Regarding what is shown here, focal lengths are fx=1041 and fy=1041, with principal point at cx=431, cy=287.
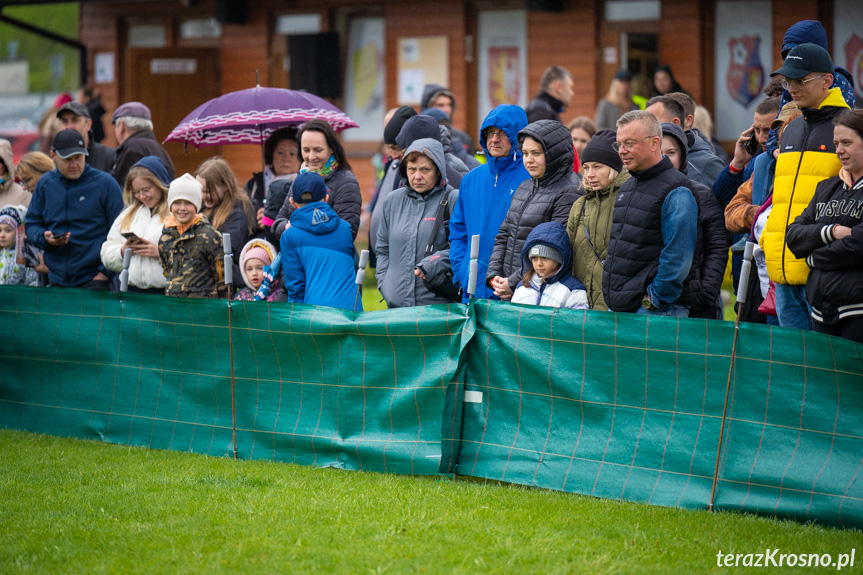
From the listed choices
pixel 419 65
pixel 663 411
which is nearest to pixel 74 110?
pixel 663 411

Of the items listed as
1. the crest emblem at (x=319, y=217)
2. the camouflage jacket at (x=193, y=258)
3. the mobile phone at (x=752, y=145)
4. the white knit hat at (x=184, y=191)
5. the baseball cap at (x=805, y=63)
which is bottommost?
the camouflage jacket at (x=193, y=258)

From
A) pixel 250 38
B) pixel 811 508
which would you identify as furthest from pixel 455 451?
pixel 250 38

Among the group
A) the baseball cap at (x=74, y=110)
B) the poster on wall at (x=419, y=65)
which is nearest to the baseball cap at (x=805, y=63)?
the baseball cap at (x=74, y=110)

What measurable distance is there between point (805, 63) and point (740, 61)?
9513 mm

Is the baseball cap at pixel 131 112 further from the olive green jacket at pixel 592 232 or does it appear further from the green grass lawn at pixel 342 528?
the olive green jacket at pixel 592 232

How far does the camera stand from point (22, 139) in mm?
23234

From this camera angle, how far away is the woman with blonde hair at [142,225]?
7.79 m

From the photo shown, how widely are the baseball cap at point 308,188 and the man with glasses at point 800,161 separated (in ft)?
10.1

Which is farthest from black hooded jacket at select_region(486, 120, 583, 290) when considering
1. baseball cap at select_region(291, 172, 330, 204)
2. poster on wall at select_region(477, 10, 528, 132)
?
poster on wall at select_region(477, 10, 528, 132)

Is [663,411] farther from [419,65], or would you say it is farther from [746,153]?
[419,65]

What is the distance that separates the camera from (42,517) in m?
5.54

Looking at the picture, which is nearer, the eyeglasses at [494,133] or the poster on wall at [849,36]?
the eyeglasses at [494,133]

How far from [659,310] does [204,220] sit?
11.1 ft

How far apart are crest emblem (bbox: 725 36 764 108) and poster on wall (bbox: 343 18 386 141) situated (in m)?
5.53
